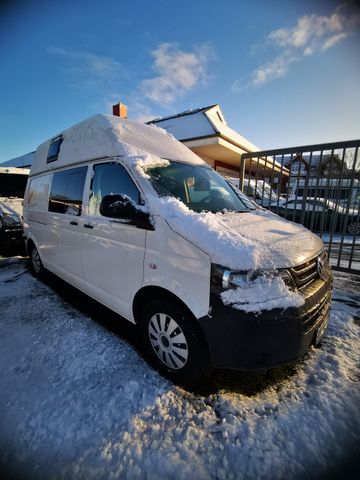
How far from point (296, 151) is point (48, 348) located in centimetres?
528

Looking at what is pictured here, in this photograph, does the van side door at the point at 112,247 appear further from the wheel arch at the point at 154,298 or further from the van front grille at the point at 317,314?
the van front grille at the point at 317,314

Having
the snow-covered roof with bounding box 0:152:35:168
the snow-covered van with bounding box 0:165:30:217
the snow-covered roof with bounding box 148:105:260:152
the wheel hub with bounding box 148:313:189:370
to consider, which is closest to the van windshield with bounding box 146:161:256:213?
the wheel hub with bounding box 148:313:189:370

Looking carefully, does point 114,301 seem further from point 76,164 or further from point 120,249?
point 76,164

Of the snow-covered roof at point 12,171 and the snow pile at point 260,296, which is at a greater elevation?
the snow-covered roof at point 12,171

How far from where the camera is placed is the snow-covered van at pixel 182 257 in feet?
5.87

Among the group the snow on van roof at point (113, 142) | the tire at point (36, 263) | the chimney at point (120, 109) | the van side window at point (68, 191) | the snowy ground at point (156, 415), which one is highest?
the chimney at point (120, 109)

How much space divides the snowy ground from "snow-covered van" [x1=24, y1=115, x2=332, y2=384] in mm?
333

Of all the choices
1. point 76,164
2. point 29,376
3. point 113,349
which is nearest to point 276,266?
point 113,349

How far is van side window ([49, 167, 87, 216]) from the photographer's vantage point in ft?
10.5

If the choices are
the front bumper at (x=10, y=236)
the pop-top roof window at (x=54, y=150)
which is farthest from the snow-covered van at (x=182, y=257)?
the front bumper at (x=10, y=236)

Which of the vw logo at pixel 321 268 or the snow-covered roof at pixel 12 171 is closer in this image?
the vw logo at pixel 321 268

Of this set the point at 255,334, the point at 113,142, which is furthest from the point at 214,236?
the point at 113,142

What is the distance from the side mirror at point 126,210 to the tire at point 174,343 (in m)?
0.71

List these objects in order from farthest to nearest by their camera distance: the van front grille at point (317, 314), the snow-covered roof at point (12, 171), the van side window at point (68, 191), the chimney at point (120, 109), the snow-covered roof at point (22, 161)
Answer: the snow-covered roof at point (22, 161)
the chimney at point (120, 109)
the snow-covered roof at point (12, 171)
the van side window at point (68, 191)
the van front grille at point (317, 314)
